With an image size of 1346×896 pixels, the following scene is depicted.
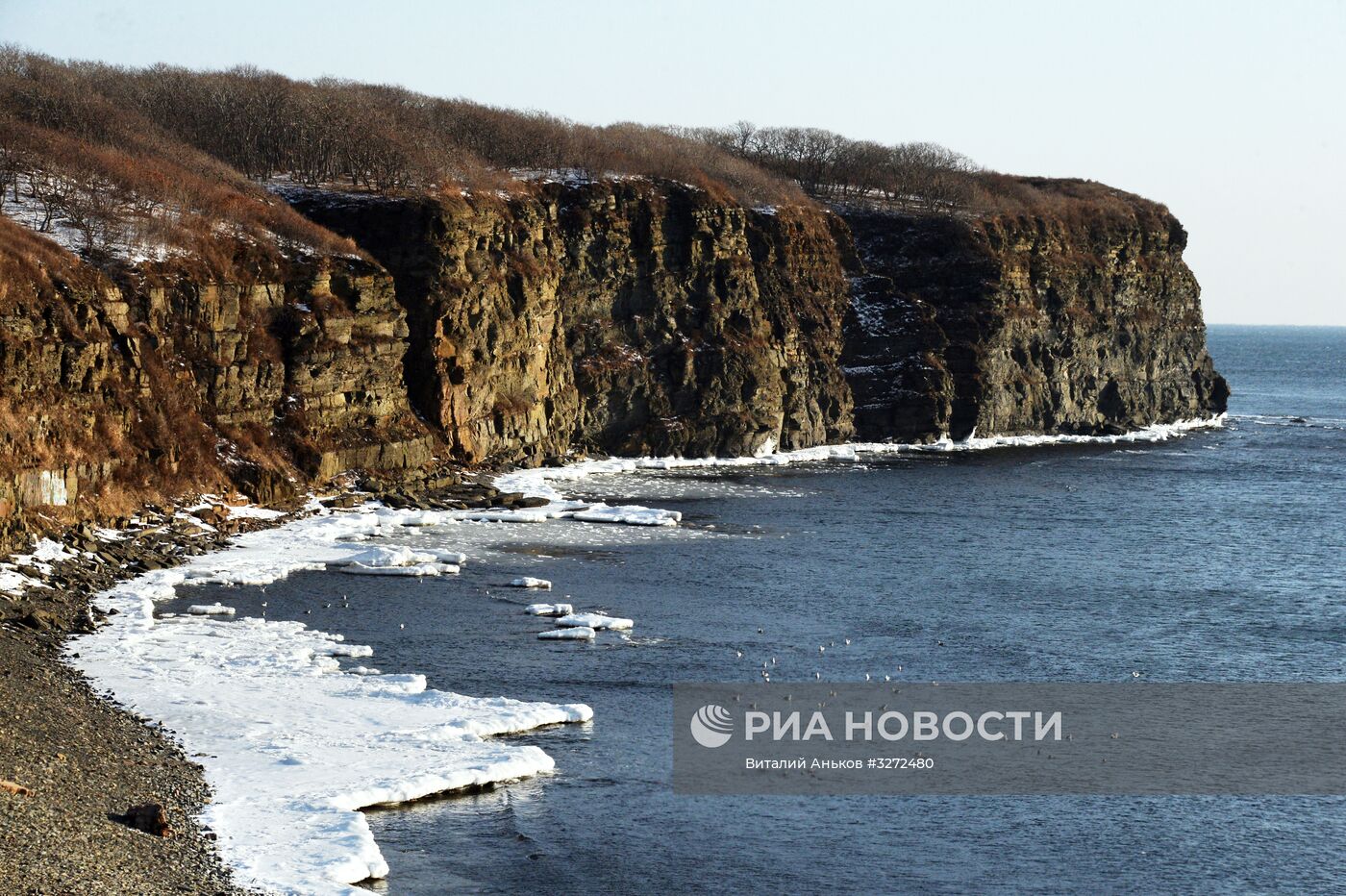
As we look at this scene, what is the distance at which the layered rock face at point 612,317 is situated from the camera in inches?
4397

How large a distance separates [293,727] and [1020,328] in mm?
116842

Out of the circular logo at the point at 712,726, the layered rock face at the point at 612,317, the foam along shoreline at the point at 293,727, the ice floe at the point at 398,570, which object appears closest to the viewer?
the foam along shoreline at the point at 293,727

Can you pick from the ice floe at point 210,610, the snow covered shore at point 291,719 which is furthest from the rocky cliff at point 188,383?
the ice floe at point 210,610

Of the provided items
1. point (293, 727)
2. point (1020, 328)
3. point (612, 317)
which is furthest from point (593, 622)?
point (1020, 328)

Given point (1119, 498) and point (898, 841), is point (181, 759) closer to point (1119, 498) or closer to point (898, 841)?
point (898, 841)

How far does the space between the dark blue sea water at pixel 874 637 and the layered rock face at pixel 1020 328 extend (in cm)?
1880

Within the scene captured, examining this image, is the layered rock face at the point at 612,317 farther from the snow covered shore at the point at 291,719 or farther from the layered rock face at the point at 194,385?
the snow covered shore at the point at 291,719

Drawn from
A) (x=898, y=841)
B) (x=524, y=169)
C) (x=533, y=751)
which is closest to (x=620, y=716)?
(x=533, y=751)

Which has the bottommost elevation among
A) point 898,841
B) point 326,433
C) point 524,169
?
point 898,841

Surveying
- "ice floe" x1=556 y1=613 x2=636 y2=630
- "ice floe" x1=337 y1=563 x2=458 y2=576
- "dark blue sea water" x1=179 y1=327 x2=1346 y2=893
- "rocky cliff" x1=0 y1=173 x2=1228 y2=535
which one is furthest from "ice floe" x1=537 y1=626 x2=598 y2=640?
"rocky cliff" x1=0 y1=173 x2=1228 y2=535

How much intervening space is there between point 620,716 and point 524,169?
92.5 meters

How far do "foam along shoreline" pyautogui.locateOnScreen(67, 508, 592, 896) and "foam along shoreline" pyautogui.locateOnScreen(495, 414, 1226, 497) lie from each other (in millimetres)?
36668

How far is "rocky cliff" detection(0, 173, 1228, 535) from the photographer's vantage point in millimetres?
82562

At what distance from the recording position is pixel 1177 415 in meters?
170
